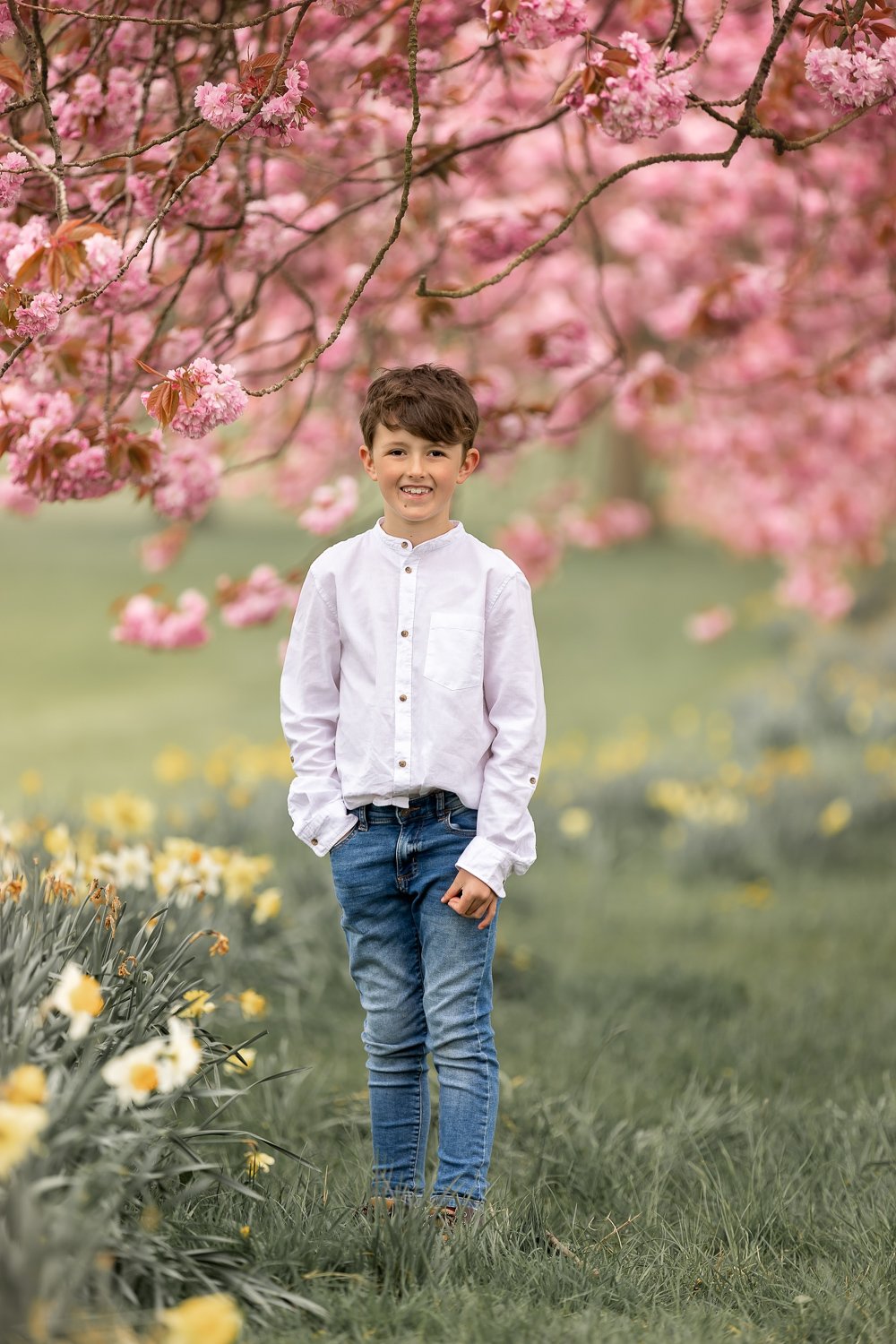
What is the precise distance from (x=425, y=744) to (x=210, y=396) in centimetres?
72

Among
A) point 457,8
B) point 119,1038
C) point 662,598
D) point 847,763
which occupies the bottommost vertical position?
point 119,1038

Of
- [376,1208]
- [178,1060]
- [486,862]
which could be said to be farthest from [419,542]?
[376,1208]

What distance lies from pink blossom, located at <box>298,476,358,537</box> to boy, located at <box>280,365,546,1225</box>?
59.7 inches

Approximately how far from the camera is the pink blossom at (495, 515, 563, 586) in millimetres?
6539

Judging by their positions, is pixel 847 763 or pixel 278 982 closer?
pixel 278 982

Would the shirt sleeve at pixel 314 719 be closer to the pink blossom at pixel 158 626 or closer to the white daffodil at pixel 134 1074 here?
the white daffodil at pixel 134 1074

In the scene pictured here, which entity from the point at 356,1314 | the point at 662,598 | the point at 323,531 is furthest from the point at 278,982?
the point at 662,598

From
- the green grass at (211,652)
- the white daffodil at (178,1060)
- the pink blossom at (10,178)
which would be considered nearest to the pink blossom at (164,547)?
the green grass at (211,652)

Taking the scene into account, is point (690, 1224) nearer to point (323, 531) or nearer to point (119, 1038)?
point (119, 1038)

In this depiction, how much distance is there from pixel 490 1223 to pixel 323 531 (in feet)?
7.35

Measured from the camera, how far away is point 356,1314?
6.08 feet

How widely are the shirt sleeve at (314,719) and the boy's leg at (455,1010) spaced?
17 centimetres

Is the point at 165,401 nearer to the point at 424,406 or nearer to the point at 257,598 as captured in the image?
the point at 424,406

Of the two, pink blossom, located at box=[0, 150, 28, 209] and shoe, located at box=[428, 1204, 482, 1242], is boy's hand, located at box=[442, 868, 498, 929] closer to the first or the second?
shoe, located at box=[428, 1204, 482, 1242]
